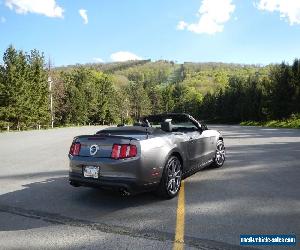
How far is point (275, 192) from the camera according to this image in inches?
274

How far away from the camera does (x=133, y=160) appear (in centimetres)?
605

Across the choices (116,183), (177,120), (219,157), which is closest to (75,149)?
(116,183)

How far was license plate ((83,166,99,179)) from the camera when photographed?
624cm

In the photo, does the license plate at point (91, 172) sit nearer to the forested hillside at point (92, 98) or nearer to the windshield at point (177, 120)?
the windshield at point (177, 120)

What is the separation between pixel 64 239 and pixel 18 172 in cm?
556

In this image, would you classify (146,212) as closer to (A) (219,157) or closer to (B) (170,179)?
(B) (170,179)

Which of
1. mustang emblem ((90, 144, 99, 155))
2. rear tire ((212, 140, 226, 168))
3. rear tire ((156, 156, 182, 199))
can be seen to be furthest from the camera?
rear tire ((212, 140, 226, 168))

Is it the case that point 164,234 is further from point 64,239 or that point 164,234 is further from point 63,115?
point 63,115

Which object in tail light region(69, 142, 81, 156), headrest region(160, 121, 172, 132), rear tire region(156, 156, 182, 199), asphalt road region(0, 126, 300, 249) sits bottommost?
asphalt road region(0, 126, 300, 249)

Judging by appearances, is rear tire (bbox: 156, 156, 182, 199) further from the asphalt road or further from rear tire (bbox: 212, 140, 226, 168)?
rear tire (bbox: 212, 140, 226, 168)

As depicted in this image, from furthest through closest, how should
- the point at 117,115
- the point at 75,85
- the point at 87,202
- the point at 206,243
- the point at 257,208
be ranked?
the point at 117,115 → the point at 75,85 → the point at 87,202 → the point at 257,208 → the point at 206,243

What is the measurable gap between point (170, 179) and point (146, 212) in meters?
Result: 1.01

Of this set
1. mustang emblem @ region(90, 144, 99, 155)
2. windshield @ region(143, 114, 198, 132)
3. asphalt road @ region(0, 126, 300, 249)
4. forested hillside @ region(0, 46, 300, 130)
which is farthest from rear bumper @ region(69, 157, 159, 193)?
forested hillside @ region(0, 46, 300, 130)

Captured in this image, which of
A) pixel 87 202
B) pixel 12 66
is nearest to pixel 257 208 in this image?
pixel 87 202
